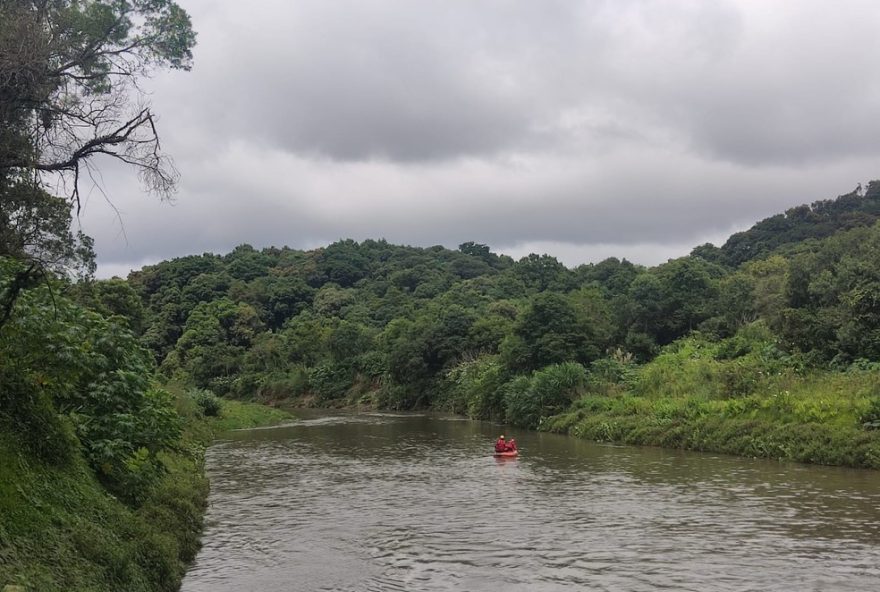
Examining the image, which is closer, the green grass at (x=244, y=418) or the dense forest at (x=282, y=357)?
the dense forest at (x=282, y=357)

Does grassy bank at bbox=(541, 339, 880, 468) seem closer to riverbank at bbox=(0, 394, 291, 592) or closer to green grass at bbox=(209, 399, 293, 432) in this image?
green grass at bbox=(209, 399, 293, 432)

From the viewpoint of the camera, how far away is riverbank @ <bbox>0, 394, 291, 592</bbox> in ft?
28.3

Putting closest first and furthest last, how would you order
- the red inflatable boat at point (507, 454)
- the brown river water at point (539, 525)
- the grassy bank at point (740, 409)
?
the brown river water at point (539, 525), the grassy bank at point (740, 409), the red inflatable boat at point (507, 454)

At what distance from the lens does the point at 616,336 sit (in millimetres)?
55719

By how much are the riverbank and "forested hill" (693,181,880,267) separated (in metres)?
82.5

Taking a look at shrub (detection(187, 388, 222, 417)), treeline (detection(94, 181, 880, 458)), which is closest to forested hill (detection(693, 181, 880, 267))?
treeline (detection(94, 181, 880, 458))

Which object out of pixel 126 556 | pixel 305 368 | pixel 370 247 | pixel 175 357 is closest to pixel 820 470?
pixel 126 556

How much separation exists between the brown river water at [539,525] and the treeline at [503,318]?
27.9 ft

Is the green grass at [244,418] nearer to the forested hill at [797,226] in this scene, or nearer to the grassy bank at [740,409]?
the grassy bank at [740,409]

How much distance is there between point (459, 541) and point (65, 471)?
27.8 ft

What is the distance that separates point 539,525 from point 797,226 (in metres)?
87.0

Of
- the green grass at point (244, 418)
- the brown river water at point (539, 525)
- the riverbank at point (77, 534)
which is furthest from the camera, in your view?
the green grass at point (244, 418)

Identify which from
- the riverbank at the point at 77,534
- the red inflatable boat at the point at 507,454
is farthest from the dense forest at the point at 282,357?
the red inflatable boat at the point at 507,454

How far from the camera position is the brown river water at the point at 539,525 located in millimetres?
13281
